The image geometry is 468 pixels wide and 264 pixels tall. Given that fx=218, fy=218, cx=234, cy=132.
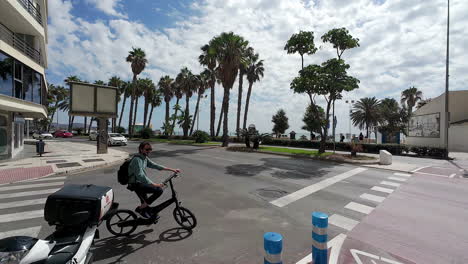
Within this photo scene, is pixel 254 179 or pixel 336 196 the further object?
pixel 254 179

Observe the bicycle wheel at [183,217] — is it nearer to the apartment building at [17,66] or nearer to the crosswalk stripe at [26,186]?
the crosswalk stripe at [26,186]

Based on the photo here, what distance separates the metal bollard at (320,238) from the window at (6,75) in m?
17.0

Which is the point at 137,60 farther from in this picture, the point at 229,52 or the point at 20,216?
the point at 20,216

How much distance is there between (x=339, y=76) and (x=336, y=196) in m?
12.4

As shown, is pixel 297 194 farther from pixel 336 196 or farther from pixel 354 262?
pixel 354 262

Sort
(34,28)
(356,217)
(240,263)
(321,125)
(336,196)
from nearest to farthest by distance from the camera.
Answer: (240,263), (356,217), (336,196), (34,28), (321,125)

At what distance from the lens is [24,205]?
232 inches

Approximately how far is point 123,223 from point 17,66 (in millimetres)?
15527

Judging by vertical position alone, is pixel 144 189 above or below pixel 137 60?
below

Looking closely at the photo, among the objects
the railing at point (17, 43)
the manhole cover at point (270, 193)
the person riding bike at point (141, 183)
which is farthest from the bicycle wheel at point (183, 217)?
the railing at point (17, 43)

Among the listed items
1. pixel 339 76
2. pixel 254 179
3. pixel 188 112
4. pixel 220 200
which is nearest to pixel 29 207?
pixel 220 200

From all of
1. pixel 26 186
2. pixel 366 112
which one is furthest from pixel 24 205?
pixel 366 112

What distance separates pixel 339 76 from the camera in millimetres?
16641

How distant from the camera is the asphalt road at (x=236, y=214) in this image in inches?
147
